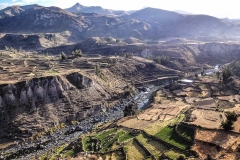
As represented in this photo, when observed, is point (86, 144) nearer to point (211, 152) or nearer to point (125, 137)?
point (125, 137)

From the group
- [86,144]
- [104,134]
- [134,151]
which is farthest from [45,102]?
[134,151]

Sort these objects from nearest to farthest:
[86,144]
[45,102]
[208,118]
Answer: [86,144], [208,118], [45,102]

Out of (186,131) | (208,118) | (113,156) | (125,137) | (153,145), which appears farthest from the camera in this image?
(208,118)

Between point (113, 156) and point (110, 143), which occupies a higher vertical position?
point (113, 156)

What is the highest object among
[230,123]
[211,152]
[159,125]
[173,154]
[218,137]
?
[230,123]

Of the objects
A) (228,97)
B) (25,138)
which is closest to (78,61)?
(25,138)

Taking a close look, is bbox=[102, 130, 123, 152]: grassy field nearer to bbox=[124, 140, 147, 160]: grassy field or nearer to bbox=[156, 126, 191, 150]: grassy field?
bbox=[124, 140, 147, 160]: grassy field

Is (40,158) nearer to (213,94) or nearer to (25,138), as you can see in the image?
(25,138)
